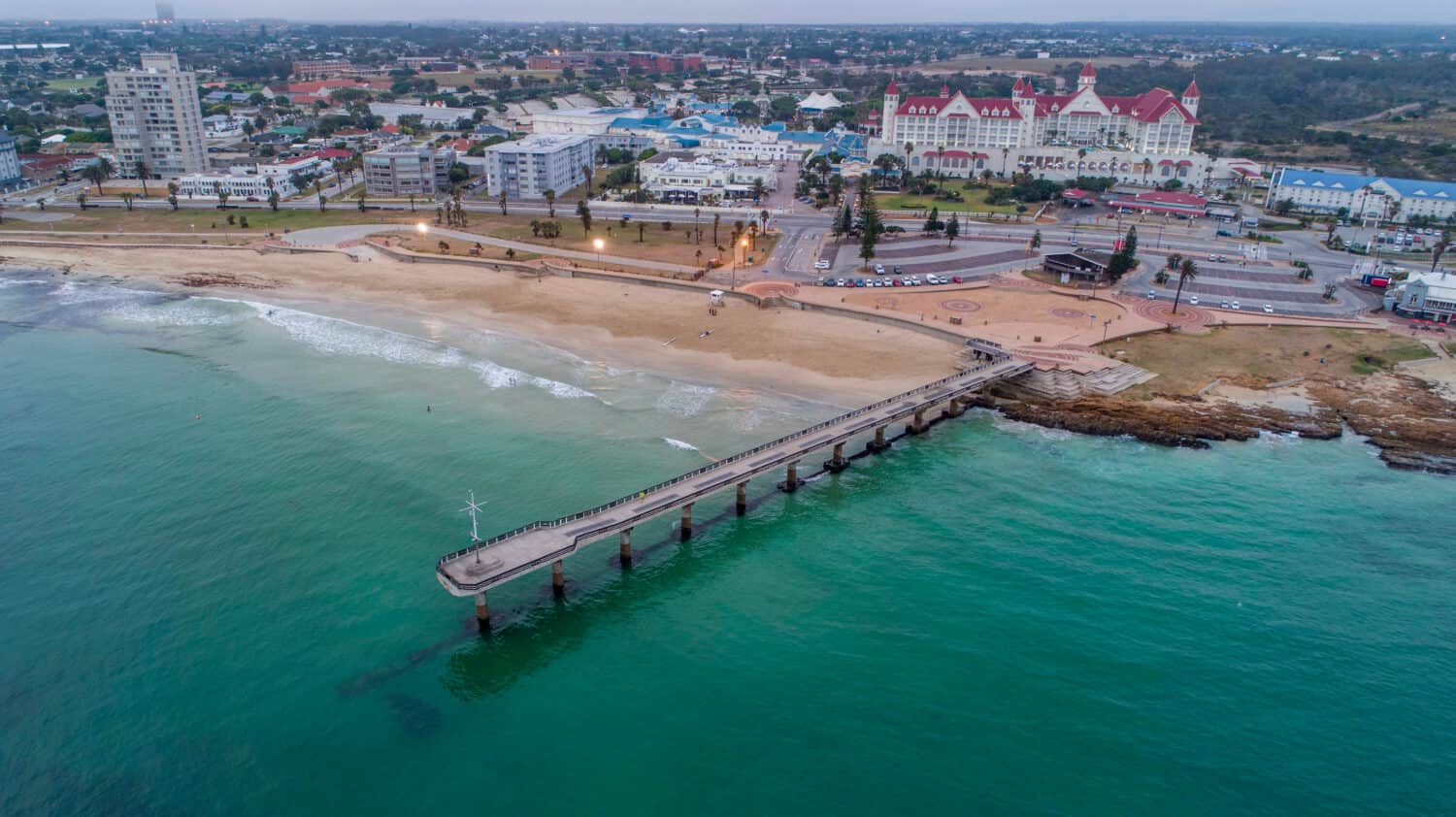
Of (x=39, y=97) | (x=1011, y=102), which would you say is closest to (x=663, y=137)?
(x=1011, y=102)

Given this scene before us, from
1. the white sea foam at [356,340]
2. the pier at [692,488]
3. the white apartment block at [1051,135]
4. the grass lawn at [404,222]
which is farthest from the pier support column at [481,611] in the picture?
the white apartment block at [1051,135]

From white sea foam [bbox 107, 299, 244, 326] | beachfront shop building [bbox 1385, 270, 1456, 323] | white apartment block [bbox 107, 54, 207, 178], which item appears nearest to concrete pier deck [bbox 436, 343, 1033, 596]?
beachfront shop building [bbox 1385, 270, 1456, 323]

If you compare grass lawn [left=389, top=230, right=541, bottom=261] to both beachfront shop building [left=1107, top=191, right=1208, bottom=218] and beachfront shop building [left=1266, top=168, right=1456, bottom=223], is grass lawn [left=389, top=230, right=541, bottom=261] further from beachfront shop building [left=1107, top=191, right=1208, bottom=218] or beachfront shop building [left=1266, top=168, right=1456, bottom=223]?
beachfront shop building [left=1266, top=168, right=1456, bottom=223]

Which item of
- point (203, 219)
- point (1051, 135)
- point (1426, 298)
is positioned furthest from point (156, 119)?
point (1426, 298)

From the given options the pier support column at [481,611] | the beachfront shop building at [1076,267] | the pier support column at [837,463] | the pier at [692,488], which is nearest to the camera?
the pier support column at [481,611]

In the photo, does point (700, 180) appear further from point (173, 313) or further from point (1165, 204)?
point (173, 313)

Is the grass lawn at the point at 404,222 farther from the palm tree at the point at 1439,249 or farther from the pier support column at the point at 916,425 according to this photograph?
the palm tree at the point at 1439,249
